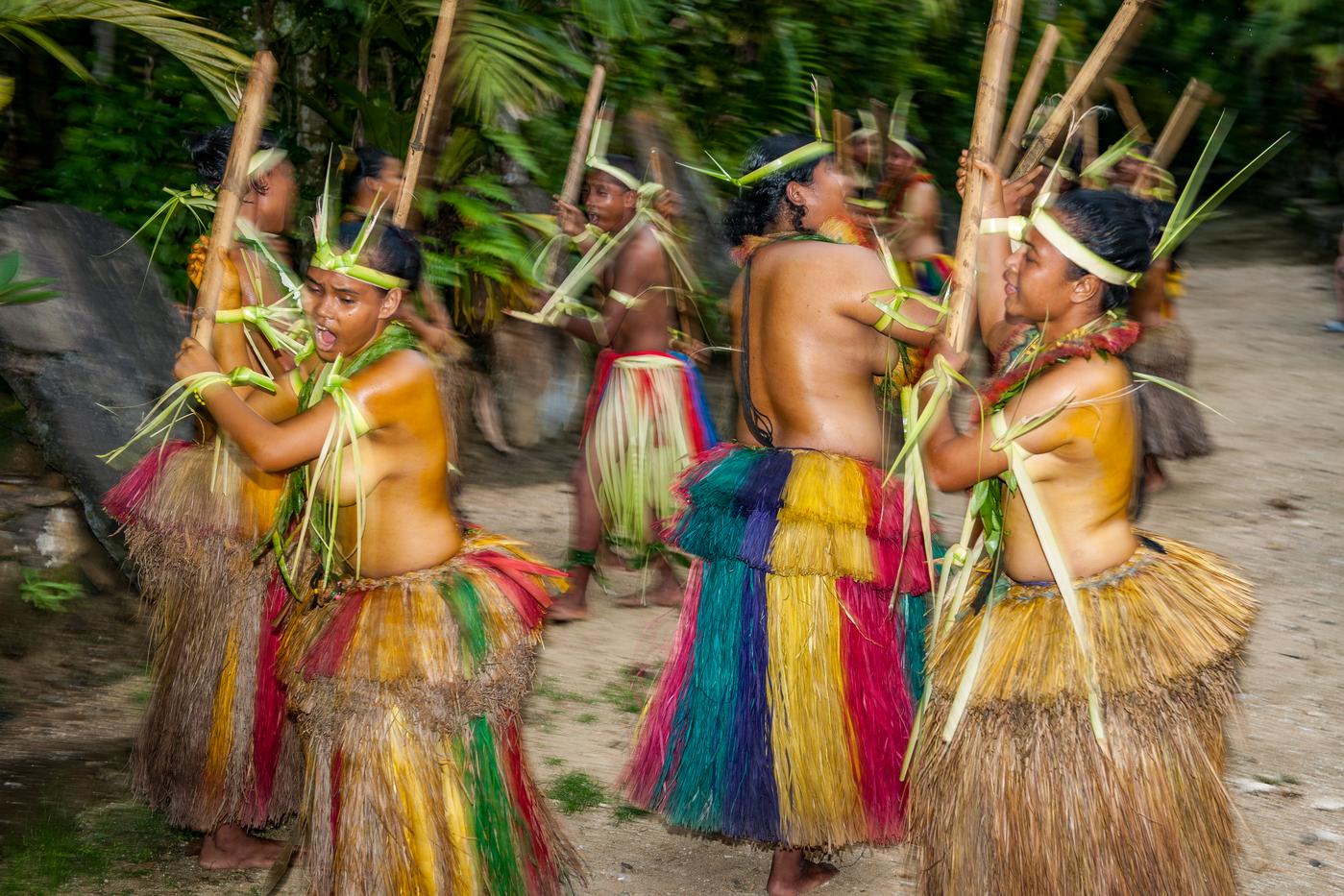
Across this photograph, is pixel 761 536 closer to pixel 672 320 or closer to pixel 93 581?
pixel 672 320

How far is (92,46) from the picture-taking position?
7.93 metres

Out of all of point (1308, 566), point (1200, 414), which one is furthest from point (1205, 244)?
point (1308, 566)

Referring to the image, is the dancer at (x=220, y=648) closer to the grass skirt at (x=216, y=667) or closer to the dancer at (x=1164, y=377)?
the grass skirt at (x=216, y=667)

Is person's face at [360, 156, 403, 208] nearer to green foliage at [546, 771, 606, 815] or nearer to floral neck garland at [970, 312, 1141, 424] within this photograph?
green foliage at [546, 771, 606, 815]

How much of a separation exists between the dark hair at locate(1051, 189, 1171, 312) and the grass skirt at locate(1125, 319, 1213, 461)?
4128 millimetres

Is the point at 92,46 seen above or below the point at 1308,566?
above

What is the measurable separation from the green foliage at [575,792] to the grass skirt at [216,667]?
771mm

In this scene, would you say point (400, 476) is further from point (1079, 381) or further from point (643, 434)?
point (643, 434)

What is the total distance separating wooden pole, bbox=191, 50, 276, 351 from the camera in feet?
8.81

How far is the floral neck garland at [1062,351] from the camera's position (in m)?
2.65

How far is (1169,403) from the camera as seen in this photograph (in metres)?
6.93

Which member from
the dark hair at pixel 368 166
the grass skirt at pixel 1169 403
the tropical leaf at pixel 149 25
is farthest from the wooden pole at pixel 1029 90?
the grass skirt at pixel 1169 403

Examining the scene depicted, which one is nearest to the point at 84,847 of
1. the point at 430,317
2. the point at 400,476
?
the point at 400,476

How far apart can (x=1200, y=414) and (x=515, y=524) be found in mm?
3686
